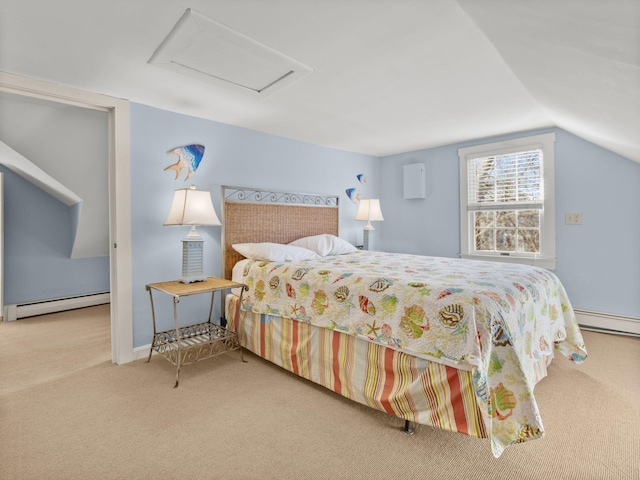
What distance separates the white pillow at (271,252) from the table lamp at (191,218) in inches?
18.4

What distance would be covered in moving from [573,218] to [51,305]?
633 cm

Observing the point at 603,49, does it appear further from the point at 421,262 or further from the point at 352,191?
the point at 352,191

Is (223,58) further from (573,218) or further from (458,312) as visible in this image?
(573,218)

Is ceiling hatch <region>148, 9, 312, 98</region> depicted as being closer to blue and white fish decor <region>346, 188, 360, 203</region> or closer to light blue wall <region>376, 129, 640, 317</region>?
blue and white fish decor <region>346, 188, 360, 203</region>

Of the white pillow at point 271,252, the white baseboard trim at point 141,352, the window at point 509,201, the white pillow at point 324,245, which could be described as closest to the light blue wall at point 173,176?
the white baseboard trim at point 141,352

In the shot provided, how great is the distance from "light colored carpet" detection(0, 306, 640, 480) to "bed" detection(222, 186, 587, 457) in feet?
0.47

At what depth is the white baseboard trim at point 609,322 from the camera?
3.29m

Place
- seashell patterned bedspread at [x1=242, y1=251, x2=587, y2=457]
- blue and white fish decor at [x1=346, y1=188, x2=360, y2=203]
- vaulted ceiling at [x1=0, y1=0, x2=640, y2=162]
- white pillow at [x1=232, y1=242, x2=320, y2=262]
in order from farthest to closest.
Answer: blue and white fish decor at [x1=346, y1=188, x2=360, y2=203], white pillow at [x1=232, y1=242, x2=320, y2=262], seashell patterned bedspread at [x1=242, y1=251, x2=587, y2=457], vaulted ceiling at [x1=0, y1=0, x2=640, y2=162]

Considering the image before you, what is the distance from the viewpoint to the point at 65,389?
2.38 metres

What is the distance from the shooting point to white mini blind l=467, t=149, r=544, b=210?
151 inches

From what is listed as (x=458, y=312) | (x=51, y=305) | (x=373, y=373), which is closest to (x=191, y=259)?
(x=373, y=373)

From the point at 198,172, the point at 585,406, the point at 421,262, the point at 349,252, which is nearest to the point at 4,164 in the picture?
the point at 198,172

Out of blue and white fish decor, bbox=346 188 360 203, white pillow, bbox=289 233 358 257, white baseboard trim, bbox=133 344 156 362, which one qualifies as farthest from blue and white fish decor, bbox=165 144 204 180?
blue and white fish decor, bbox=346 188 360 203

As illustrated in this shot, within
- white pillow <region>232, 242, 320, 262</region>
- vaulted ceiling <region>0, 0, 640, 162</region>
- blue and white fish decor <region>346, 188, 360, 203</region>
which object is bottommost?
white pillow <region>232, 242, 320, 262</region>
